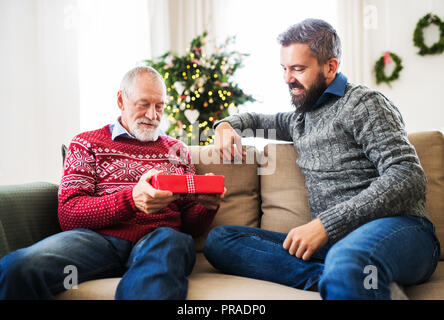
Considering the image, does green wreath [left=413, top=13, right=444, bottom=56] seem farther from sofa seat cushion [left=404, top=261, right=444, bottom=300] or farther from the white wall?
sofa seat cushion [left=404, top=261, right=444, bottom=300]

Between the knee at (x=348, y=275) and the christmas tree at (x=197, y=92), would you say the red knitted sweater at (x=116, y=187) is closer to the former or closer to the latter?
the knee at (x=348, y=275)

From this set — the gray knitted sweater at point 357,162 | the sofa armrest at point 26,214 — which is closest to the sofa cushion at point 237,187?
the gray knitted sweater at point 357,162

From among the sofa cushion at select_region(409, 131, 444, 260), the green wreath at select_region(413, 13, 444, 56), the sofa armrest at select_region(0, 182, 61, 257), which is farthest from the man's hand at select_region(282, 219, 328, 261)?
the green wreath at select_region(413, 13, 444, 56)

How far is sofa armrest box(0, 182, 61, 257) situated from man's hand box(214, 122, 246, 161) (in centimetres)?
64

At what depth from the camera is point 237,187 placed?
156 centimetres

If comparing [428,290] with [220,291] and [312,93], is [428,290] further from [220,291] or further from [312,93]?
[312,93]

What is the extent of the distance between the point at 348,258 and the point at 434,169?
77 centimetres

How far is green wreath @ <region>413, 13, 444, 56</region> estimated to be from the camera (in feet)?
11.9

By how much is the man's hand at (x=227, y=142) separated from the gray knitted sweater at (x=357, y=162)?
221 millimetres

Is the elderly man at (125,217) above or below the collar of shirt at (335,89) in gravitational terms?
below

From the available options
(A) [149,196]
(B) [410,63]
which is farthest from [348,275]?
(B) [410,63]

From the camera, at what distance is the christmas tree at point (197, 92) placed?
9.41ft
